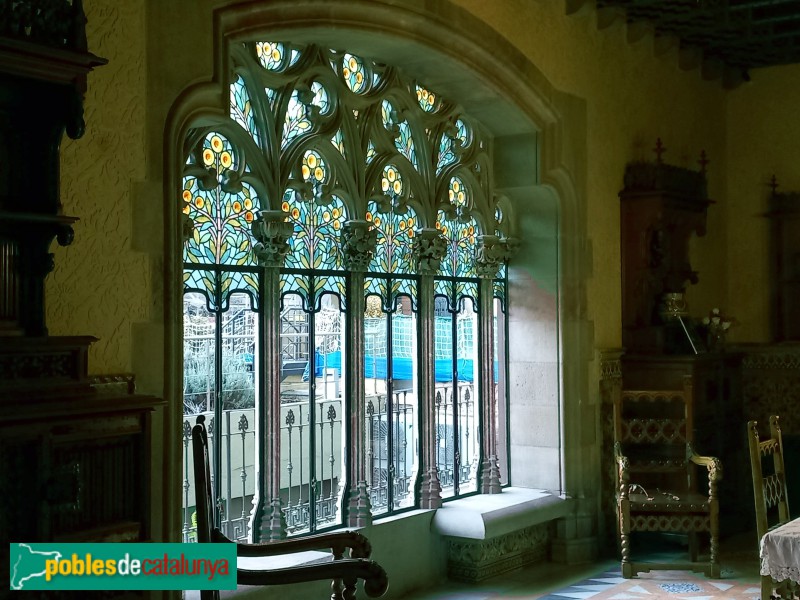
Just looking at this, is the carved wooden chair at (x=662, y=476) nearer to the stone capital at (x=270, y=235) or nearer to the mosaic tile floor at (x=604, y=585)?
the mosaic tile floor at (x=604, y=585)

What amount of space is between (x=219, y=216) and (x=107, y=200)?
38.0 inches

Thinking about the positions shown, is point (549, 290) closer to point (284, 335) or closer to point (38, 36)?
point (284, 335)

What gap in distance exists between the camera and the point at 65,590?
3.03m

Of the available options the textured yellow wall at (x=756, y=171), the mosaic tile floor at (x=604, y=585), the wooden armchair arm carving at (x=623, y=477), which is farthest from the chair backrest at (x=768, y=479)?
the textured yellow wall at (x=756, y=171)

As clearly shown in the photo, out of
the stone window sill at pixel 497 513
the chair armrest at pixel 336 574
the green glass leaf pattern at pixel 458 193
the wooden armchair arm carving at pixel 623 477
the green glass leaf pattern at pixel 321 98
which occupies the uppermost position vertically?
the green glass leaf pattern at pixel 321 98

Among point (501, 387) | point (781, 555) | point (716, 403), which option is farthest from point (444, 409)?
point (781, 555)

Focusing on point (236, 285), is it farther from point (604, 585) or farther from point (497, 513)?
point (604, 585)

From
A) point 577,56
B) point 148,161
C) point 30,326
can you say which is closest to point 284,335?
point 148,161

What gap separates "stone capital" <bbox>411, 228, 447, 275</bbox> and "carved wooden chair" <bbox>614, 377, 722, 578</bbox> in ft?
4.93

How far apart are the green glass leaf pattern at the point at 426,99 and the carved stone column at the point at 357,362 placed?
97 centimetres

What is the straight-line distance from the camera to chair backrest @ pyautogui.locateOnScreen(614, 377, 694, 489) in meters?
6.27

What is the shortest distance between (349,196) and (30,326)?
7.93ft

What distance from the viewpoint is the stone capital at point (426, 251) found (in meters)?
5.88

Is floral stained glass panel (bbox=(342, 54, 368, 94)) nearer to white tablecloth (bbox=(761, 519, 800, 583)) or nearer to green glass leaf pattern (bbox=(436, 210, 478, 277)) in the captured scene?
green glass leaf pattern (bbox=(436, 210, 478, 277))
